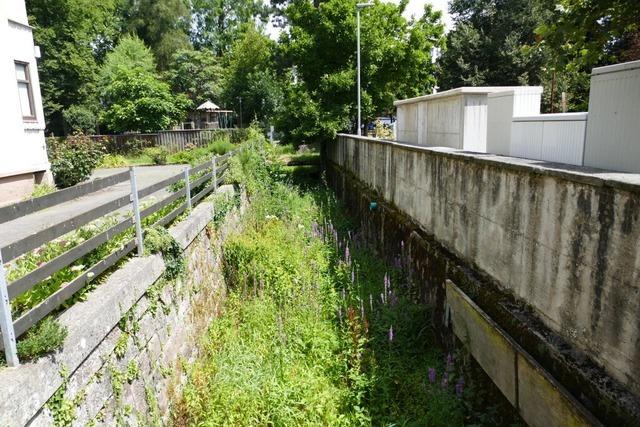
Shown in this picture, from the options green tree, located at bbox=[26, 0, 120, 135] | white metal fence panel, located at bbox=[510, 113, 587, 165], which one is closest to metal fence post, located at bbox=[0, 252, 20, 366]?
white metal fence panel, located at bbox=[510, 113, 587, 165]

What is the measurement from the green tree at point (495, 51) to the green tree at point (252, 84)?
1295cm

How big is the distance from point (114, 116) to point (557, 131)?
29075 mm

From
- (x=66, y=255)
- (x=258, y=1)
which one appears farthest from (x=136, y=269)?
(x=258, y=1)

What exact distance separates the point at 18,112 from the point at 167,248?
10.0m

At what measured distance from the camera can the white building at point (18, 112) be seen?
11758 millimetres

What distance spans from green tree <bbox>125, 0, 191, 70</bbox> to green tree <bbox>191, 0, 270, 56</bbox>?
6430 mm


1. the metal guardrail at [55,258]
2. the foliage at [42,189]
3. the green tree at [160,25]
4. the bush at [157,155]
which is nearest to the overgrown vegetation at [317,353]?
the metal guardrail at [55,258]

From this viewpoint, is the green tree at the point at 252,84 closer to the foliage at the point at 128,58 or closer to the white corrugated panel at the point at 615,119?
the foliage at the point at 128,58

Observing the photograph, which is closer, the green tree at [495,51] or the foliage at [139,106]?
the foliage at [139,106]

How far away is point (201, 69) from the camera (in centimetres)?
4631

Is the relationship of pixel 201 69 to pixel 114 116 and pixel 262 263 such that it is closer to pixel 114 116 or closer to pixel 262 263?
pixel 114 116

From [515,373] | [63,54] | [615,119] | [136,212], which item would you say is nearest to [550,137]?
[615,119]

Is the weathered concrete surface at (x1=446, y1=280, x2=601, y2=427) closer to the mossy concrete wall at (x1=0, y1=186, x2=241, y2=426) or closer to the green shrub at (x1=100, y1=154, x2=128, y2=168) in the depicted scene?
the mossy concrete wall at (x1=0, y1=186, x2=241, y2=426)

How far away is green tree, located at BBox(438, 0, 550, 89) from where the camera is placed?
33219mm
